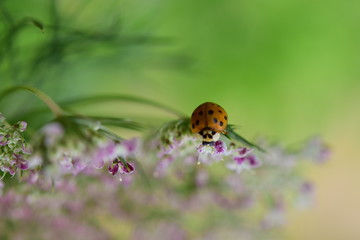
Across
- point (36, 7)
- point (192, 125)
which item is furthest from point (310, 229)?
point (192, 125)

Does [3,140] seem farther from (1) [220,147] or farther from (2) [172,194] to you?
(2) [172,194]

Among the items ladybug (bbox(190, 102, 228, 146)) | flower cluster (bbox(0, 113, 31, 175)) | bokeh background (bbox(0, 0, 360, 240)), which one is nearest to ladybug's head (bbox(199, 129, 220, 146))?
ladybug (bbox(190, 102, 228, 146))

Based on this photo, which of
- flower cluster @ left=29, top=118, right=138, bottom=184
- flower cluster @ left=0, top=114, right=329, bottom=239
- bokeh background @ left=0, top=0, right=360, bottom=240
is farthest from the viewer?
bokeh background @ left=0, top=0, right=360, bottom=240

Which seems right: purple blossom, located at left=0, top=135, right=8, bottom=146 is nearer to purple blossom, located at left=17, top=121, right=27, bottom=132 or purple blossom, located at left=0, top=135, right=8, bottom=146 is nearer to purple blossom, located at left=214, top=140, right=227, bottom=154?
purple blossom, located at left=17, top=121, right=27, bottom=132

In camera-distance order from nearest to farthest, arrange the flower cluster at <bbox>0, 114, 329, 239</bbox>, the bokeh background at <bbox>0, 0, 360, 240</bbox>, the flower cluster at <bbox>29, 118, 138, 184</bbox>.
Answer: the flower cluster at <bbox>29, 118, 138, 184</bbox> → the flower cluster at <bbox>0, 114, 329, 239</bbox> → the bokeh background at <bbox>0, 0, 360, 240</bbox>

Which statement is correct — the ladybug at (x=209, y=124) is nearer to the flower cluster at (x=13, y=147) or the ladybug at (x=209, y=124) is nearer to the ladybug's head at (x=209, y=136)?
the ladybug's head at (x=209, y=136)

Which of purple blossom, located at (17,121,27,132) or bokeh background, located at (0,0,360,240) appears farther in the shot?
bokeh background, located at (0,0,360,240)

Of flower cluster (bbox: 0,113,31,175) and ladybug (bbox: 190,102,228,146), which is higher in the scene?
ladybug (bbox: 190,102,228,146)
